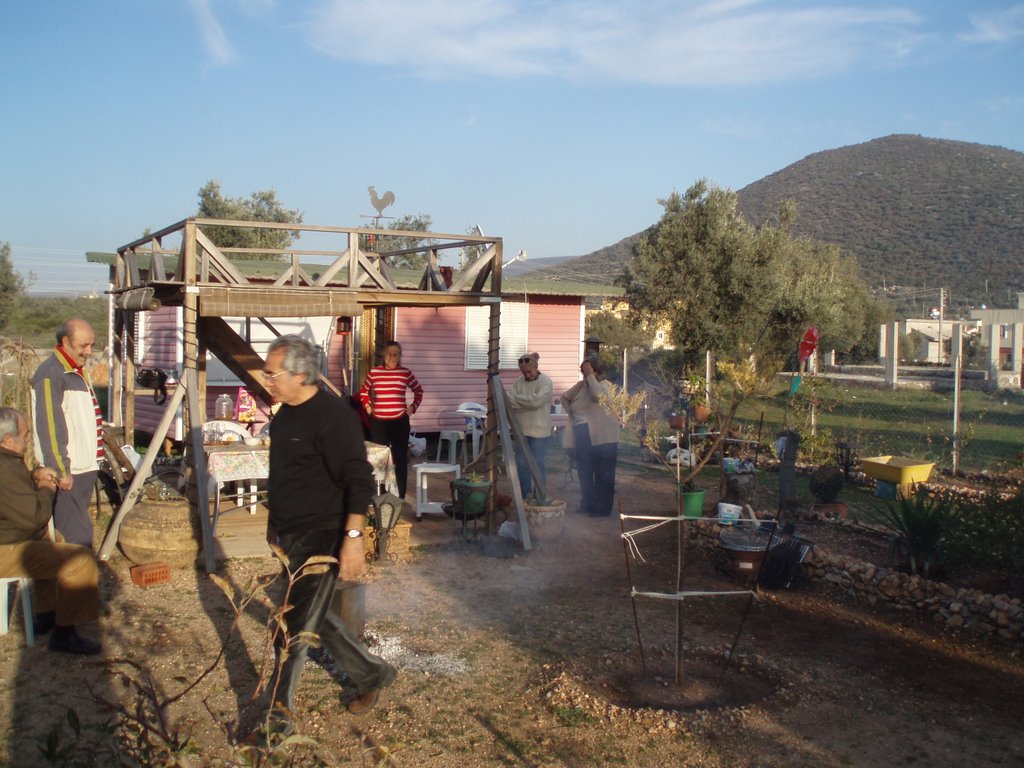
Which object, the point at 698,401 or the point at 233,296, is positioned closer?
the point at 233,296

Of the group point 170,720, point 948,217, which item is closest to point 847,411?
point 170,720

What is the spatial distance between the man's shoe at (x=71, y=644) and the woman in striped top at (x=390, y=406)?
142 inches

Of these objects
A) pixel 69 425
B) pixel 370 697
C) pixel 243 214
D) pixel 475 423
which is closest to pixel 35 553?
pixel 69 425

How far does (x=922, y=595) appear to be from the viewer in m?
5.72

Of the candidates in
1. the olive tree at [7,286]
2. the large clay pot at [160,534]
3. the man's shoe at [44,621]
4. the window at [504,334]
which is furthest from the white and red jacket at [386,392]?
the olive tree at [7,286]

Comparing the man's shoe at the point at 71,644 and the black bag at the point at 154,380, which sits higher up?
the black bag at the point at 154,380

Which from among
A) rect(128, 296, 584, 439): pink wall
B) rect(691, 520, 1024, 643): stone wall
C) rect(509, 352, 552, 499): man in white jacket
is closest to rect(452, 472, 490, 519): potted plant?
rect(509, 352, 552, 499): man in white jacket

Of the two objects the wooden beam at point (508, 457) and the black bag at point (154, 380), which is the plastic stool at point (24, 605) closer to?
the wooden beam at point (508, 457)

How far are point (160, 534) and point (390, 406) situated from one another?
7.86ft

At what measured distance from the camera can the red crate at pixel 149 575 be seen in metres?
6.10

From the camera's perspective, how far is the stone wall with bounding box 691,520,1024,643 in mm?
5254

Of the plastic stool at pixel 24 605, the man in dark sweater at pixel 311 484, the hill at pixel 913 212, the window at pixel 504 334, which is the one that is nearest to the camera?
the man in dark sweater at pixel 311 484

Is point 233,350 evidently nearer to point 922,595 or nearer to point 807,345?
point 807,345

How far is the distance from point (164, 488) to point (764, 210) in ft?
216
